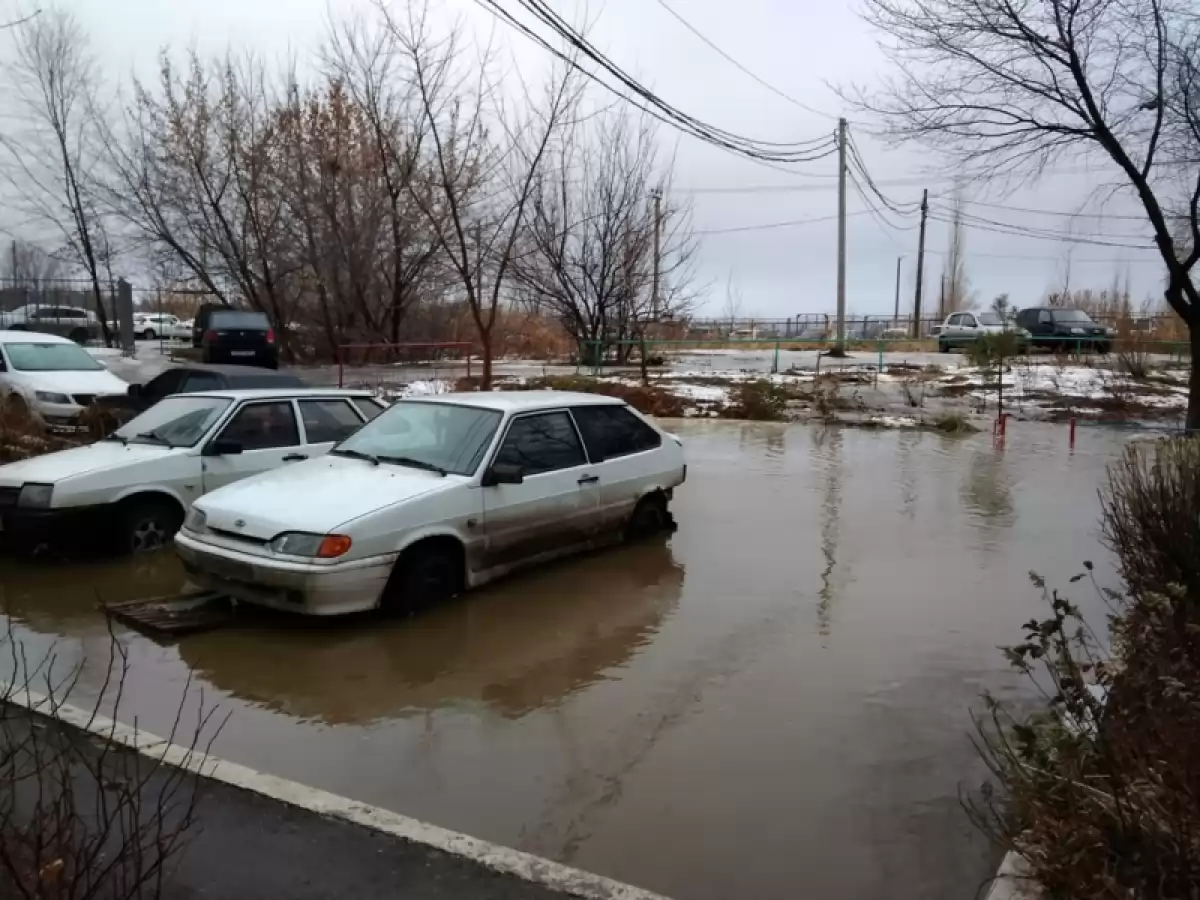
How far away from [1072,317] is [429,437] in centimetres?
2960

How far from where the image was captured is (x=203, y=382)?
10.5 m

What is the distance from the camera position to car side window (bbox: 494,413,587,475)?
6.85m

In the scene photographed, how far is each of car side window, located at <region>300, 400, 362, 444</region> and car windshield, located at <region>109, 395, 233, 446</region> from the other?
2.22 ft

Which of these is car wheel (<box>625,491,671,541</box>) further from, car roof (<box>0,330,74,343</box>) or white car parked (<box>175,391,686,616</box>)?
car roof (<box>0,330,74,343</box>)

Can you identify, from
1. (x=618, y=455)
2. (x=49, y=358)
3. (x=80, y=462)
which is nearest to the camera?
(x=80, y=462)

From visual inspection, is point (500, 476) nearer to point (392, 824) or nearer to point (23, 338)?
point (392, 824)

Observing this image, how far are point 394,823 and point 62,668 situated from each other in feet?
10.1

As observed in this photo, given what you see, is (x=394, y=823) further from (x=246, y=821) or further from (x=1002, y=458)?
(x=1002, y=458)

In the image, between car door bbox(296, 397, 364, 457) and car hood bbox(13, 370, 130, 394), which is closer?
car door bbox(296, 397, 364, 457)

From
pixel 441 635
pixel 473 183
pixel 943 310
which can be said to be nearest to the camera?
pixel 441 635

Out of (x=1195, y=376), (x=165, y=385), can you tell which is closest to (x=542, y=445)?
(x=165, y=385)

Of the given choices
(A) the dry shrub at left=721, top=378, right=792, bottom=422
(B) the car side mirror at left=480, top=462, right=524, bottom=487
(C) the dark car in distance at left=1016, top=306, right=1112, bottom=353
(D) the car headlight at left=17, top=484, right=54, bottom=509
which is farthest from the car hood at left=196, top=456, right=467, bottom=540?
(C) the dark car in distance at left=1016, top=306, right=1112, bottom=353

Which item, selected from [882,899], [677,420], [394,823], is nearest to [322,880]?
[394,823]

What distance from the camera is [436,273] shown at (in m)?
31.9
